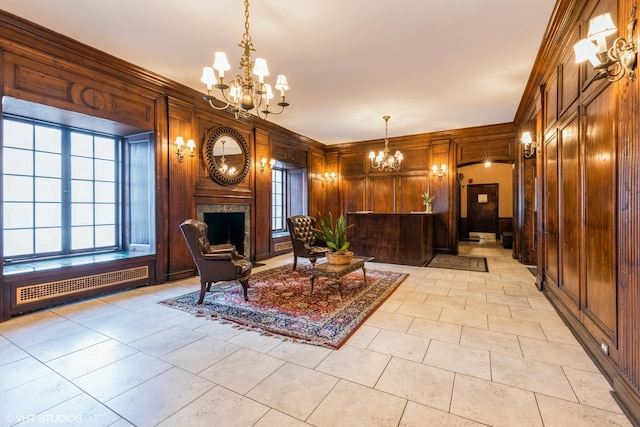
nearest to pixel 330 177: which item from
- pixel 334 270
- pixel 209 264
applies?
pixel 334 270

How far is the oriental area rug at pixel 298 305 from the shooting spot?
282cm

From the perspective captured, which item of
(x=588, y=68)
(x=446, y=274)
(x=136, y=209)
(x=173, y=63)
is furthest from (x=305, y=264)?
(x=588, y=68)

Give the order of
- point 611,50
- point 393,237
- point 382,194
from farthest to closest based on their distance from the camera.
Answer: point 382,194 → point 393,237 → point 611,50

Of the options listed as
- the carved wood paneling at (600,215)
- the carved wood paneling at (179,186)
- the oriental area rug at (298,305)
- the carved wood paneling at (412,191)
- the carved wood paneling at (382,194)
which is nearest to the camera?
the carved wood paneling at (600,215)

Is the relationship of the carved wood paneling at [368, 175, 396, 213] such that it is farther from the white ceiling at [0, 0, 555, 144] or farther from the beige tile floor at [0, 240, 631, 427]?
the beige tile floor at [0, 240, 631, 427]

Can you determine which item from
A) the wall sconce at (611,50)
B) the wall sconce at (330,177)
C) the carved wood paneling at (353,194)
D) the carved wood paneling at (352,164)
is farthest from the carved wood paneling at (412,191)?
the wall sconce at (611,50)

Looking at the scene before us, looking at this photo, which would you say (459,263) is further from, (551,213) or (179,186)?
(179,186)

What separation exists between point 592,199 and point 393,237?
154 inches

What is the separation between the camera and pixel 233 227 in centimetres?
624

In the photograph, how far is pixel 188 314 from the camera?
3.27 metres

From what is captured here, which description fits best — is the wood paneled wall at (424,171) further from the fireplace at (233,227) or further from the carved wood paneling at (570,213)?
the carved wood paneling at (570,213)

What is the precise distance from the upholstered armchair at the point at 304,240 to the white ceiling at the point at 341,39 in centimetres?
234

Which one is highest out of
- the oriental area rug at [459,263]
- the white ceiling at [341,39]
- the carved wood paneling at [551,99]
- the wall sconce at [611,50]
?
the white ceiling at [341,39]

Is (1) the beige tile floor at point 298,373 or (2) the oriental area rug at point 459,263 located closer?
(1) the beige tile floor at point 298,373
